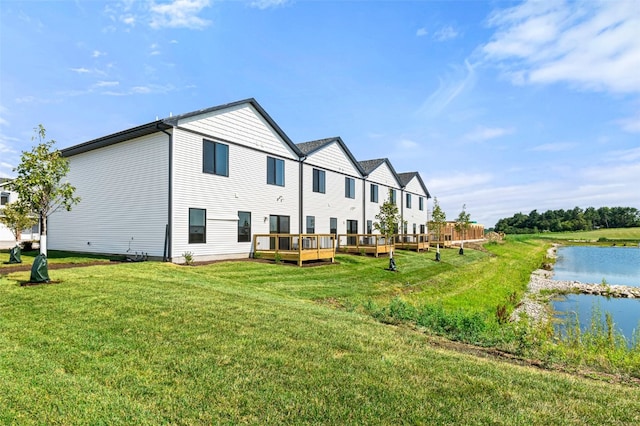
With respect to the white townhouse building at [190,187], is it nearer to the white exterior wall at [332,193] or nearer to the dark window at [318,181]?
the white exterior wall at [332,193]

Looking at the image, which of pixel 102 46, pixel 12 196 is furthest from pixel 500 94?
pixel 12 196

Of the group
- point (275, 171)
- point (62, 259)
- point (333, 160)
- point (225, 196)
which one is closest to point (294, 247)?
point (225, 196)

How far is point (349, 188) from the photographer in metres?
25.1

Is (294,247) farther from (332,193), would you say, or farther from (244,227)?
(332,193)

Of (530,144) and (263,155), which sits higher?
(530,144)

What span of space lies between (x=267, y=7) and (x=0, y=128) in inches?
494

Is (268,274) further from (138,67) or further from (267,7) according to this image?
(138,67)

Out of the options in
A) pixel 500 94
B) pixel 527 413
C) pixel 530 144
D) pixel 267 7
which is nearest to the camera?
pixel 527 413

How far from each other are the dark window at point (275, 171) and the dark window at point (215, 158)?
9.21 feet

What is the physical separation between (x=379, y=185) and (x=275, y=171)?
12.6 meters

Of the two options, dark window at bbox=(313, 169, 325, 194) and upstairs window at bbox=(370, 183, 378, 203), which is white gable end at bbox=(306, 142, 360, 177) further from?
upstairs window at bbox=(370, 183, 378, 203)

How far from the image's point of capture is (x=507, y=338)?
6.74 meters

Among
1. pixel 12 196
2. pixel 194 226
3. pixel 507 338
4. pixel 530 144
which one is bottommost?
pixel 507 338

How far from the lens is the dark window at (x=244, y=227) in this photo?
1652 centimetres
